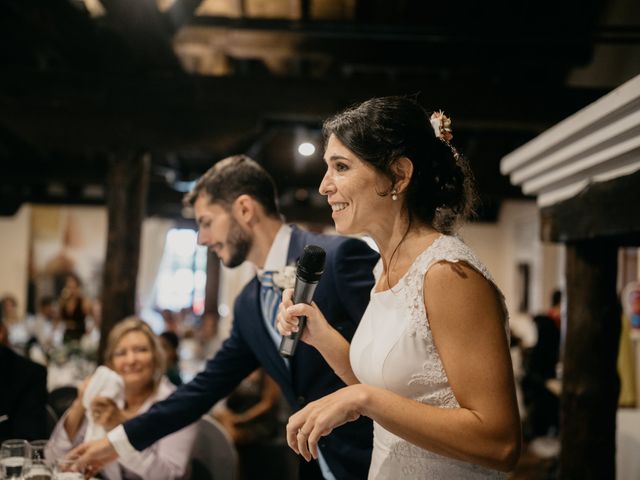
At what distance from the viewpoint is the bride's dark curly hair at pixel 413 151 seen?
143 centimetres

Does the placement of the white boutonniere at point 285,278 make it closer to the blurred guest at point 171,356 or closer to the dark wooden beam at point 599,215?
the dark wooden beam at point 599,215

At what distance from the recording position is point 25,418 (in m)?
2.53

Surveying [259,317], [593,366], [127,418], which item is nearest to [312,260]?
[259,317]

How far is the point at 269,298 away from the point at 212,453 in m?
0.87

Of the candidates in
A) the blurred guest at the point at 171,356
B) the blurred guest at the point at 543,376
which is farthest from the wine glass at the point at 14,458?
the blurred guest at the point at 543,376

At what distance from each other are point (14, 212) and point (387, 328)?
39.6 ft

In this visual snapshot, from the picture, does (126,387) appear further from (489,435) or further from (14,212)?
(14,212)

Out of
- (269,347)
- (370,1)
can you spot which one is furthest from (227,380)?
(370,1)

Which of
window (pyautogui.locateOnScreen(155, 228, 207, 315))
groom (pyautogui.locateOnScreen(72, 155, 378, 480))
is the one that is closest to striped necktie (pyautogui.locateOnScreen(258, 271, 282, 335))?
groom (pyautogui.locateOnScreen(72, 155, 378, 480))

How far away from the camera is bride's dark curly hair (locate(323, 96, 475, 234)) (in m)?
1.43

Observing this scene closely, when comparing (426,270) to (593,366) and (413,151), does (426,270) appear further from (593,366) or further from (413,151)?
(593,366)

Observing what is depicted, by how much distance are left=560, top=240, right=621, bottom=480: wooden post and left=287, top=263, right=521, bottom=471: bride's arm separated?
2.28m

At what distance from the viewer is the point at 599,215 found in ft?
9.24

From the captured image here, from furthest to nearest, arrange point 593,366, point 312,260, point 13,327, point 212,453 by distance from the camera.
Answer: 1. point 13,327
2. point 593,366
3. point 212,453
4. point 312,260
